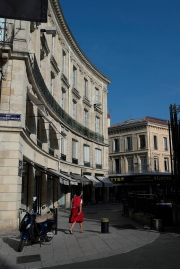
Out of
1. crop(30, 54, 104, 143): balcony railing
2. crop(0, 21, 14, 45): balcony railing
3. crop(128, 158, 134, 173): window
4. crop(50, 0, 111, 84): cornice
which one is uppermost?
crop(50, 0, 111, 84): cornice

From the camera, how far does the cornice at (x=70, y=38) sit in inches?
831

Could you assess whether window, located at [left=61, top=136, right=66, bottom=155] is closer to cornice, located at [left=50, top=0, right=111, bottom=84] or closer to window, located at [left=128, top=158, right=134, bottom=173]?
cornice, located at [left=50, top=0, right=111, bottom=84]

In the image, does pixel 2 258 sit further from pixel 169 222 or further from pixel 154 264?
pixel 169 222

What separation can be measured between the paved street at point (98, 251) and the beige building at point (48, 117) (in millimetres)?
2909

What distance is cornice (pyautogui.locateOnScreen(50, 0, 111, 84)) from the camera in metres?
21.1

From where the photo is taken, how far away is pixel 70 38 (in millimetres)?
25250

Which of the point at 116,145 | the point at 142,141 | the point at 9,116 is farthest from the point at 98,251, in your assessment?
the point at 116,145

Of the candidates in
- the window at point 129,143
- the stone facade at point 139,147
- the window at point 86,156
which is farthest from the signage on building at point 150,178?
the window at point 86,156

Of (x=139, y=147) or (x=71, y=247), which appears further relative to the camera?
(x=139, y=147)

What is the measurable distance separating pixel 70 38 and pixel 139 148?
22352mm

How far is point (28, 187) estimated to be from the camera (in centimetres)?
1452

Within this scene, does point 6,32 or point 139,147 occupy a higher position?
point 6,32

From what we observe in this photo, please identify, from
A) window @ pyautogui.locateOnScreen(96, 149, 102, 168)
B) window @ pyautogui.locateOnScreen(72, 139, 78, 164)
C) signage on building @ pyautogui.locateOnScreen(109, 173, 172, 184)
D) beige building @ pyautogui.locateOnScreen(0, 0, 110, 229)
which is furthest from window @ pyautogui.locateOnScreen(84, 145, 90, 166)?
signage on building @ pyautogui.locateOnScreen(109, 173, 172, 184)

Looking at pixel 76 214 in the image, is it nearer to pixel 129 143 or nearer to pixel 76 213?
pixel 76 213
